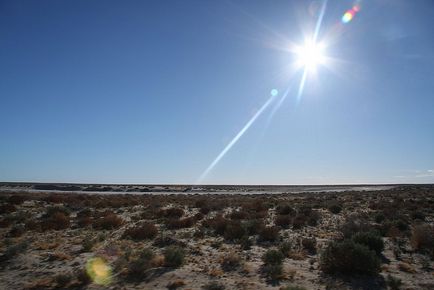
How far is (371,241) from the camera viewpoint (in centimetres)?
1395

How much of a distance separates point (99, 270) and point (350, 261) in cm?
769

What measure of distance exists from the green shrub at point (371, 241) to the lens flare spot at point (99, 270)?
8948mm

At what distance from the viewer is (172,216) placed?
25406 millimetres

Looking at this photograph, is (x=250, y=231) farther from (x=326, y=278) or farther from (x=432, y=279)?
(x=432, y=279)


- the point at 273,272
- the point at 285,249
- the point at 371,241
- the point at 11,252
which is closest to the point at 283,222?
the point at 285,249

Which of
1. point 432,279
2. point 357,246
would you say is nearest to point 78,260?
point 357,246

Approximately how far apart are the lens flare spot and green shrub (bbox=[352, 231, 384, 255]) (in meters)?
8.95

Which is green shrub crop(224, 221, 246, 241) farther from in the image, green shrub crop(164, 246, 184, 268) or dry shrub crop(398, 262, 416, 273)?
dry shrub crop(398, 262, 416, 273)

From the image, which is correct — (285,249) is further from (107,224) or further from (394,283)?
(107,224)

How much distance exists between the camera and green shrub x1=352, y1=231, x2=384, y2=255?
13716 millimetres

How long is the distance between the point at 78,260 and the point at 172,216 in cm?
1293

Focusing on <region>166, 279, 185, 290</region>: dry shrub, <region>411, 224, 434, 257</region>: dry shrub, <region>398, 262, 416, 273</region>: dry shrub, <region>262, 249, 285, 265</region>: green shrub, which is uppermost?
<region>411, 224, 434, 257</region>: dry shrub

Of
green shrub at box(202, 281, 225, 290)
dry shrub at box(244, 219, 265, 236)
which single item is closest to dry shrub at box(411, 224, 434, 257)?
dry shrub at box(244, 219, 265, 236)

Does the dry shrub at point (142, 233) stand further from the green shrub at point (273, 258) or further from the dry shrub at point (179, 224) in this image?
the green shrub at point (273, 258)
